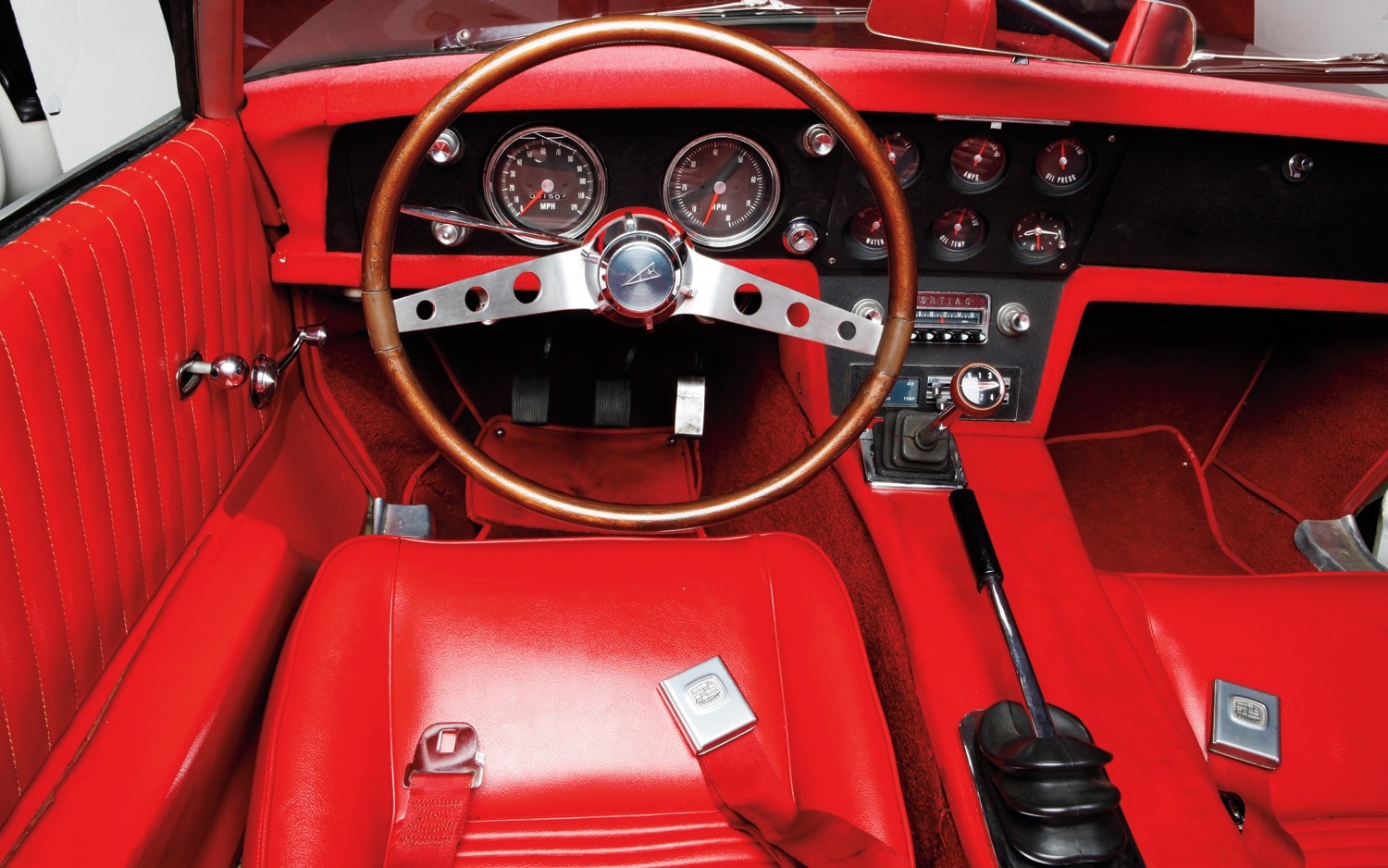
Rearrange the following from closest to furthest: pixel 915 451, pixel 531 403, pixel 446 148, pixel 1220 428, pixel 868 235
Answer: pixel 446 148 < pixel 915 451 < pixel 868 235 < pixel 531 403 < pixel 1220 428

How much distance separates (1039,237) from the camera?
1.61 meters

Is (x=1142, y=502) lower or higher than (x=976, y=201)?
lower

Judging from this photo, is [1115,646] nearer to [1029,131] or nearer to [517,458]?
[1029,131]

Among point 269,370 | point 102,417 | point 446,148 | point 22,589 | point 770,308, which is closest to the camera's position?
point 22,589

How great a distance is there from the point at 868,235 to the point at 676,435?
0.62 meters

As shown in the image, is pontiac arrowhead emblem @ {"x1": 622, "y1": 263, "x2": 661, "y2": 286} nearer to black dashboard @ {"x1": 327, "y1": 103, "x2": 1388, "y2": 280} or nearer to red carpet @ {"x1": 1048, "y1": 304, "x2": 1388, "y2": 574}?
black dashboard @ {"x1": 327, "y1": 103, "x2": 1388, "y2": 280}

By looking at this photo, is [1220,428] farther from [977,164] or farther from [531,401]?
[531,401]

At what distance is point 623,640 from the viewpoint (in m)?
1.10

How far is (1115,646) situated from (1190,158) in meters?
0.86

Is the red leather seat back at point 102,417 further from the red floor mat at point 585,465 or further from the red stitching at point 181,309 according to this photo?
the red floor mat at point 585,465

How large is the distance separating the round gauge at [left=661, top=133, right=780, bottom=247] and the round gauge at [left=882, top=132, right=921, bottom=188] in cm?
19

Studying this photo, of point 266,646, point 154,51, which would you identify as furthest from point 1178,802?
point 154,51

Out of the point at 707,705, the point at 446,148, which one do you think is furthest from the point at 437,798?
the point at 446,148

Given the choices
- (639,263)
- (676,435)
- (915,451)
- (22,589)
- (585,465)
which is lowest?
(585,465)
